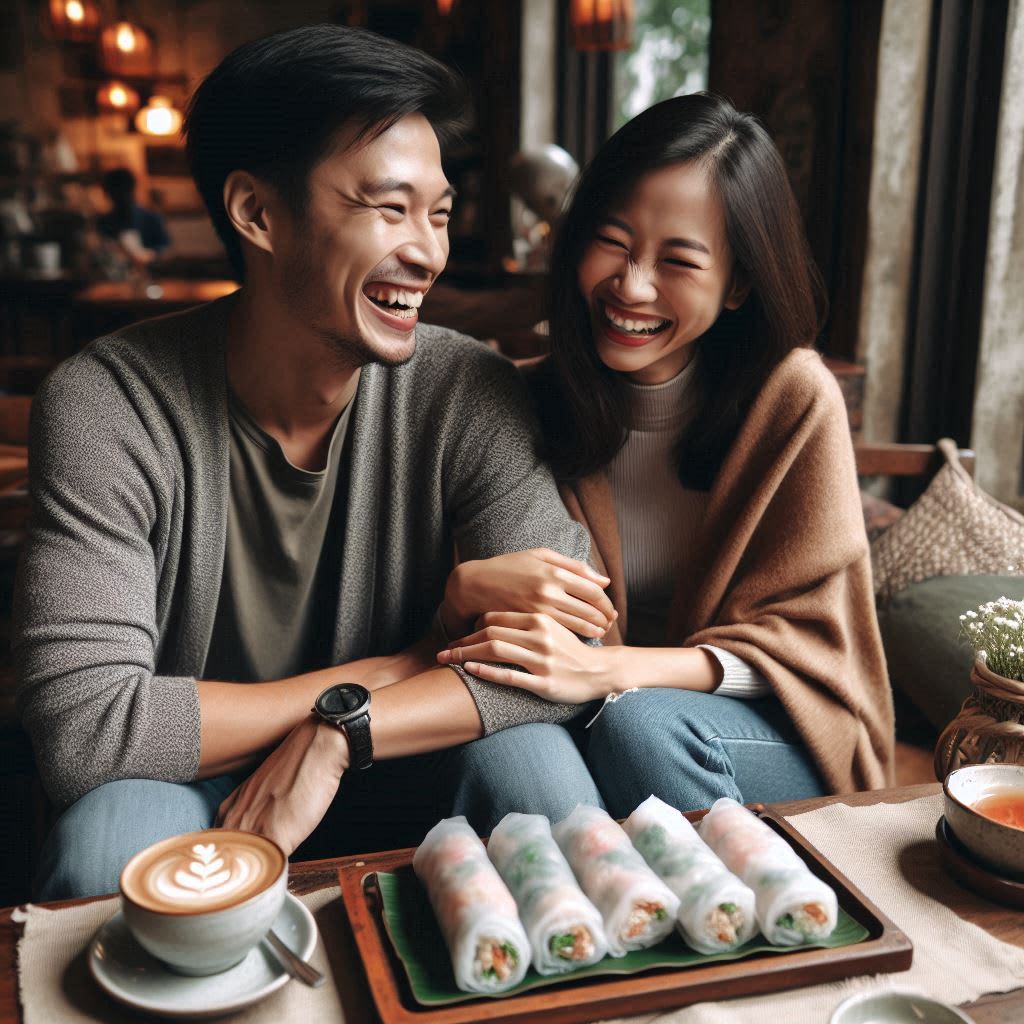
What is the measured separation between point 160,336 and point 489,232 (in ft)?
20.8

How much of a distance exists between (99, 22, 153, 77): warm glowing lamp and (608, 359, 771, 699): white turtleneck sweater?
20.5 feet

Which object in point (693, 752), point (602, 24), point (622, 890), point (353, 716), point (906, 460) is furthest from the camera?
point (602, 24)

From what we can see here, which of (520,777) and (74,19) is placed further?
(74,19)

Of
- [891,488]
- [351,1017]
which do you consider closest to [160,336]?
[351,1017]

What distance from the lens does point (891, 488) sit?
9.86 feet

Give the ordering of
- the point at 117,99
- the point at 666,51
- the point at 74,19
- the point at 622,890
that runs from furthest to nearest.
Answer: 1. the point at 117,99
2. the point at 74,19
3. the point at 666,51
4. the point at 622,890

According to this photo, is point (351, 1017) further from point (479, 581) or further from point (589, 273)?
point (589, 273)

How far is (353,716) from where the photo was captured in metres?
1.30

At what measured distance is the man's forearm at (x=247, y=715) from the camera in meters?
1.33

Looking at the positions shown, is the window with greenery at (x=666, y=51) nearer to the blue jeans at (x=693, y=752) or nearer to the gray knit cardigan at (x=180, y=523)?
the gray knit cardigan at (x=180, y=523)

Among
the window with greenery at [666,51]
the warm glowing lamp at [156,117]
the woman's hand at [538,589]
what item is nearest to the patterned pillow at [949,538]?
the woman's hand at [538,589]

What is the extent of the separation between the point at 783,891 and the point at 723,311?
1034 millimetres

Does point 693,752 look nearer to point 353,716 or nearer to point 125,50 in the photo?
point 353,716

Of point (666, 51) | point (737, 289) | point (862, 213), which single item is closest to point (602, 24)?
point (666, 51)
